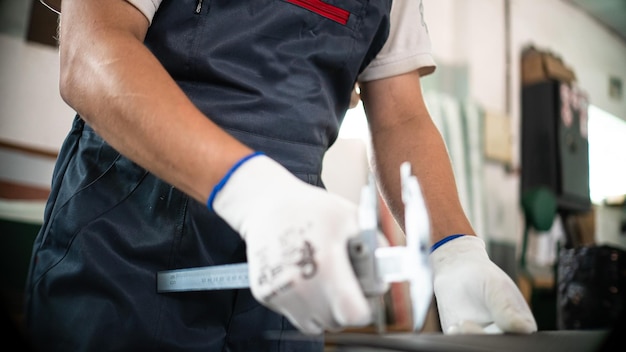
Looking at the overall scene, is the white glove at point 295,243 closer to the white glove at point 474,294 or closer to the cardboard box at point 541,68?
the white glove at point 474,294

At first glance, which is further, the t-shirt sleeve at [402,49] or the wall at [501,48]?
the wall at [501,48]

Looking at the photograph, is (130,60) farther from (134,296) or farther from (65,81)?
(134,296)

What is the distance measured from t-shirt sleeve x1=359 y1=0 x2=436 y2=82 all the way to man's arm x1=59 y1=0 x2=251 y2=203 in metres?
0.56

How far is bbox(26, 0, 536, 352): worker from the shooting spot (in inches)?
24.6

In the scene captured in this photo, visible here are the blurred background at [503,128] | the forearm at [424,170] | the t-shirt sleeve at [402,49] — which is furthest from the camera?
the blurred background at [503,128]

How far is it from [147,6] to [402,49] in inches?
21.6

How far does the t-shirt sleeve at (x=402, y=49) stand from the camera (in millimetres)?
1185

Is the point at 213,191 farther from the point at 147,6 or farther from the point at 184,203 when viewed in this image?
the point at 147,6

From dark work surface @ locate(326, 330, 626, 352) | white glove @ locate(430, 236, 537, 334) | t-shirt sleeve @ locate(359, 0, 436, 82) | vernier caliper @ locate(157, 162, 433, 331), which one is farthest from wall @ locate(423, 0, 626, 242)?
vernier caliper @ locate(157, 162, 433, 331)

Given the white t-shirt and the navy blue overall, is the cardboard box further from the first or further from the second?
the navy blue overall

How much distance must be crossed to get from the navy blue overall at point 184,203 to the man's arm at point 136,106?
149mm

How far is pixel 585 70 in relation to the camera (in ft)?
15.9

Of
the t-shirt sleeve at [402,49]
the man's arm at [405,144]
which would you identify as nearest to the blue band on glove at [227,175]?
the man's arm at [405,144]

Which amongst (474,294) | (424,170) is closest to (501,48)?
(424,170)
